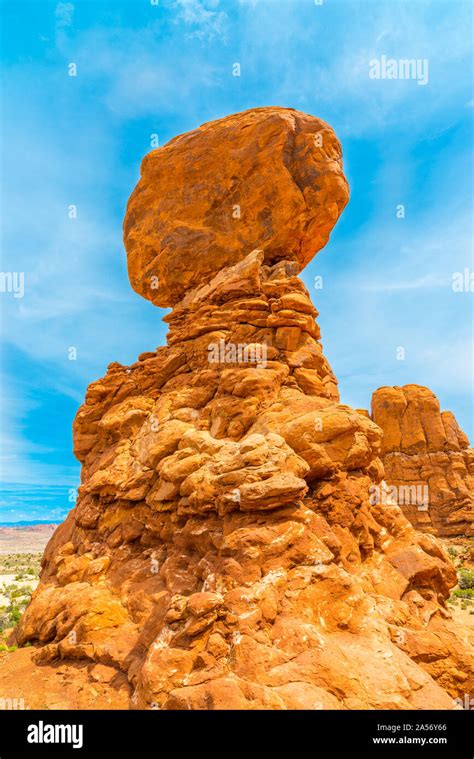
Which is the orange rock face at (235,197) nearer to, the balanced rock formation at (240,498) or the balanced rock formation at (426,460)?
the balanced rock formation at (240,498)

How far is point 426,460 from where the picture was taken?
51406 millimetres

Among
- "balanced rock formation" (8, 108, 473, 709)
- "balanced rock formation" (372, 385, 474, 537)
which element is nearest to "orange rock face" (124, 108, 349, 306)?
"balanced rock formation" (8, 108, 473, 709)

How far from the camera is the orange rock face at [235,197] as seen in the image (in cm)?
1698

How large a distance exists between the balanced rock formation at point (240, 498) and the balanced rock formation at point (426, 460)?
38385 millimetres

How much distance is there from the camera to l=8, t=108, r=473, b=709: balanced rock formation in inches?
286

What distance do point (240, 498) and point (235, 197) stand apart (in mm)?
13629

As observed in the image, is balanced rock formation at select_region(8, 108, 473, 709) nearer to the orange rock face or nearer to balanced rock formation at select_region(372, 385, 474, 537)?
the orange rock face

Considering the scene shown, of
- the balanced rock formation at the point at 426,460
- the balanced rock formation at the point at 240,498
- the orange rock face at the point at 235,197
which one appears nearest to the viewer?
the balanced rock formation at the point at 240,498

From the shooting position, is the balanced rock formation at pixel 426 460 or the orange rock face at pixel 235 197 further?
the balanced rock formation at pixel 426 460

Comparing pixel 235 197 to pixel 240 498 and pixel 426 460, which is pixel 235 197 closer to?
pixel 240 498

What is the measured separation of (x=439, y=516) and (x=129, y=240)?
46479mm

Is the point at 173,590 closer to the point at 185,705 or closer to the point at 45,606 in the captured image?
the point at 185,705

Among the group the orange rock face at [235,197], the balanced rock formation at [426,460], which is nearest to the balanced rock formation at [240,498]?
the orange rock face at [235,197]
